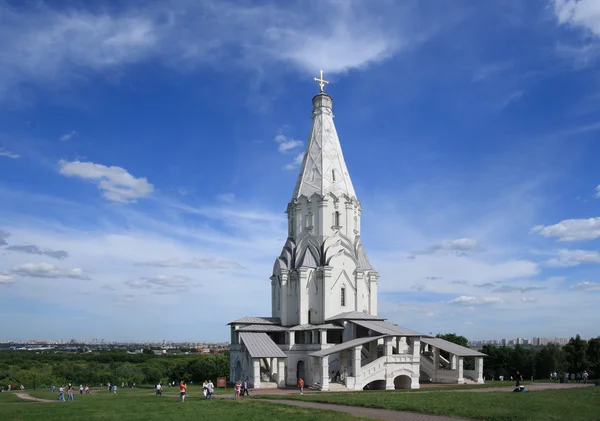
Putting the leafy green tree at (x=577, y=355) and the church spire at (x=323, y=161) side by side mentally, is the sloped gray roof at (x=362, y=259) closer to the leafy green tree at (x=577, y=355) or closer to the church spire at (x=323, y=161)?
the church spire at (x=323, y=161)

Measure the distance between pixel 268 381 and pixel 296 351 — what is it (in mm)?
4088


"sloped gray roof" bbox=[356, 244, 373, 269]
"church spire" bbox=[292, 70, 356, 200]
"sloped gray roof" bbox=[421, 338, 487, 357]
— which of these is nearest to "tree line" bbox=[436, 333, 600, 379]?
"sloped gray roof" bbox=[421, 338, 487, 357]

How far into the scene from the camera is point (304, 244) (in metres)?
41.3

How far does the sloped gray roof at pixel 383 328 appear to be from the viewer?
104 ft

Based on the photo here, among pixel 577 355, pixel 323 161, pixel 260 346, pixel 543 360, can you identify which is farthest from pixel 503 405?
pixel 543 360

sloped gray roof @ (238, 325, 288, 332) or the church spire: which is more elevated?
the church spire

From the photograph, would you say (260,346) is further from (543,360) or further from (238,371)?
(543,360)

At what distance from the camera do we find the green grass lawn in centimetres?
1603

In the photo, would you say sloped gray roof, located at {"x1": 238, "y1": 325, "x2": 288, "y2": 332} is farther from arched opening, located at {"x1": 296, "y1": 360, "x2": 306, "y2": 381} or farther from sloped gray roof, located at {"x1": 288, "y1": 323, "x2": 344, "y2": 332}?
arched opening, located at {"x1": 296, "y1": 360, "x2": 306, "y2": 381}

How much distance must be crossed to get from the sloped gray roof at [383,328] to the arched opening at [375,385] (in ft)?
9.61

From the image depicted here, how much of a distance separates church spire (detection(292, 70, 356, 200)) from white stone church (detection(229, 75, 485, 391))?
0.09 meters

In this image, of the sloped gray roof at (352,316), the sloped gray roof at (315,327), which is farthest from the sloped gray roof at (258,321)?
the sloped gray roof at (352,316)

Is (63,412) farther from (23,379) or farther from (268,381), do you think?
(23,379)

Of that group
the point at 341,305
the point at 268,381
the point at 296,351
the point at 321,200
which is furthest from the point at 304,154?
the point at 268,381
